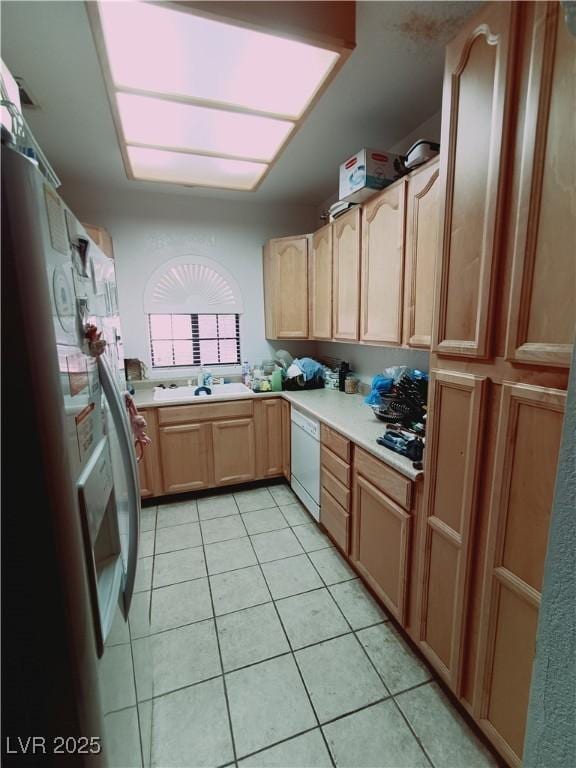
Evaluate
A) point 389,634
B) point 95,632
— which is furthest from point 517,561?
point 95,632

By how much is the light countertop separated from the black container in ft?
0.19

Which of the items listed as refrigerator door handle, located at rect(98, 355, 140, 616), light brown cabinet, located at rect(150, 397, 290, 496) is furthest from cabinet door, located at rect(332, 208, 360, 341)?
refrigerator door handle, located at rect(98, 355, 140, 616)

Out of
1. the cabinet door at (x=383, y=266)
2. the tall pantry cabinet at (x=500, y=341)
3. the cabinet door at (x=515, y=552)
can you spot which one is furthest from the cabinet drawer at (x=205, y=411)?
the cabinet door at (x=515, y=552)

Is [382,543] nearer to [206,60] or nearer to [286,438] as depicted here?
[286,438]

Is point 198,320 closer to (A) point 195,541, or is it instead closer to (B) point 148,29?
(A) point 195,541

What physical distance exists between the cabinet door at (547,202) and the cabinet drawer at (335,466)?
1.22 m

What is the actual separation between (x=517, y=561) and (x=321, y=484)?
138 centimetres

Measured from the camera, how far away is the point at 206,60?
4.22ft

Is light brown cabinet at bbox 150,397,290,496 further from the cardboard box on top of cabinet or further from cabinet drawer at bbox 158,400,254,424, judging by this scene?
the cardboard box on top of cabinet

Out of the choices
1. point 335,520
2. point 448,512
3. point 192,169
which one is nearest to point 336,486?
point 335,520

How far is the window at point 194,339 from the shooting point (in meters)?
3.14

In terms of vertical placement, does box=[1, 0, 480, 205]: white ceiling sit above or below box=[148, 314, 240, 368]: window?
above

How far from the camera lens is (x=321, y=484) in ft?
7.45

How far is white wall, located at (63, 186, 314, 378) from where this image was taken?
9.40 feet
